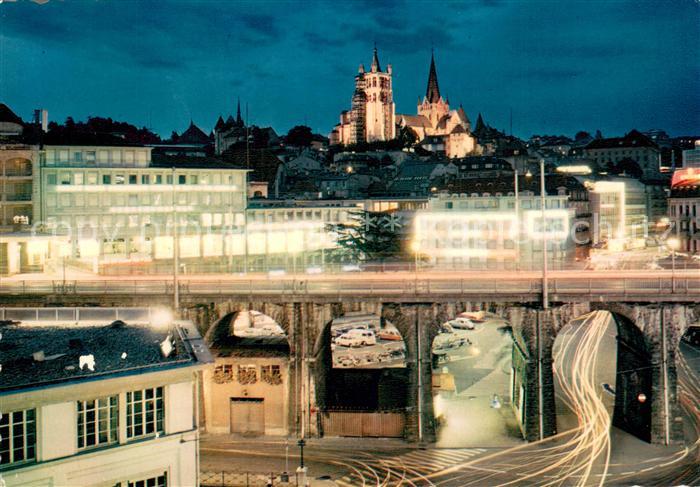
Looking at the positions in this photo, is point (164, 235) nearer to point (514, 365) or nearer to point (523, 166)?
point (514, 365)

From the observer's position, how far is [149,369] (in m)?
21.9

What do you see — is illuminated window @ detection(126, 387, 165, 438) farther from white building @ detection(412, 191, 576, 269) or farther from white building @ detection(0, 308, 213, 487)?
white building @ detection(412, 191, 576, 269)

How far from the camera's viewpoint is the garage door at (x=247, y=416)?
131 ft

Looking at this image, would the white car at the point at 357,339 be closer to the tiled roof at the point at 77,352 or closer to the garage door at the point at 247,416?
the garage door at the point at 247,416

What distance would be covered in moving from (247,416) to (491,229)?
46.5 m

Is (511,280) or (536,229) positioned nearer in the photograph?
(511,280)

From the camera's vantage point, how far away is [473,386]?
50906 mm

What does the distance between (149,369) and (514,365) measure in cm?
2702

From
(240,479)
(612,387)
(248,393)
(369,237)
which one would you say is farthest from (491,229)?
(240,479)

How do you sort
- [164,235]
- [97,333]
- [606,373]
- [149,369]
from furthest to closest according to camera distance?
[164,235] < [606,373] < [97,333] < [149,369]

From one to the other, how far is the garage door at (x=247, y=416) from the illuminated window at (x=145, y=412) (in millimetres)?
17794

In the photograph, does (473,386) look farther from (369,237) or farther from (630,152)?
(630,152)

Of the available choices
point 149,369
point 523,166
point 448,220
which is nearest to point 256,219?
point 448,220

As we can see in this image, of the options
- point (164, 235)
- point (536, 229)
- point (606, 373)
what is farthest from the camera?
point (536, 229)
